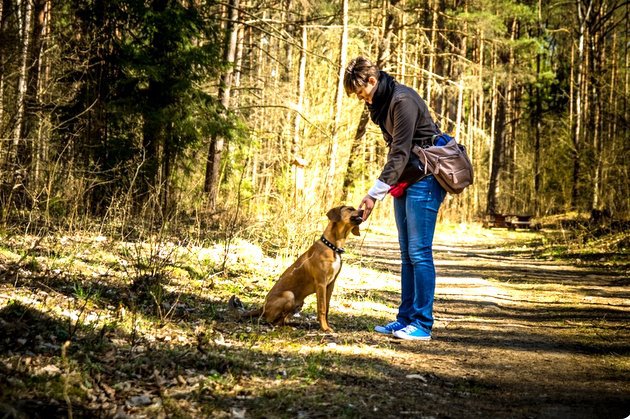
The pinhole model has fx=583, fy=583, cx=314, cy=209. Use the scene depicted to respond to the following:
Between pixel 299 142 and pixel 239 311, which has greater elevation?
pixel 299 142

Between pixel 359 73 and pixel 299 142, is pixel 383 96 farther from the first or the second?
pixel 299 142

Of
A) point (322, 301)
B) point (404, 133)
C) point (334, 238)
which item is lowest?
point (322, 301)

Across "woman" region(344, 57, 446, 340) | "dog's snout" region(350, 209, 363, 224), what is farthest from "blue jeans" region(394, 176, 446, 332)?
"dog's snout" region(350, 209, 363, 224)

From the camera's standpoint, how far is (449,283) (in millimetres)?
9727

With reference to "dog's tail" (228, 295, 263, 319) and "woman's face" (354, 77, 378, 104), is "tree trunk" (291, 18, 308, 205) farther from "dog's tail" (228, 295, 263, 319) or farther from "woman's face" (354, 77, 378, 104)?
"woman's face" (354, 77, 378, 104)

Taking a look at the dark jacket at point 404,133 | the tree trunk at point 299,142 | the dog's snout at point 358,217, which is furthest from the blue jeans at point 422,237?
the tree trunk at point 299,142

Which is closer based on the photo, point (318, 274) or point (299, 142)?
point (318, 274)

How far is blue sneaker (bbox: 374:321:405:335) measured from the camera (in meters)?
5.42

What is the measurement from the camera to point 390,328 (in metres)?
5.52

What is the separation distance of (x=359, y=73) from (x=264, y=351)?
2.47m

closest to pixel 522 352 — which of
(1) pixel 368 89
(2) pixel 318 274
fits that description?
(2) pixel 318 274

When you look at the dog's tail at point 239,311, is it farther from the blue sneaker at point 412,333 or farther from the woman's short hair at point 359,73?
the woman's short hair at point 359,73

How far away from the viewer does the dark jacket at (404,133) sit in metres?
4.95

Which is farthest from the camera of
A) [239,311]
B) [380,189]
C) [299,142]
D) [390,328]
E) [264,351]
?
[299,142]
